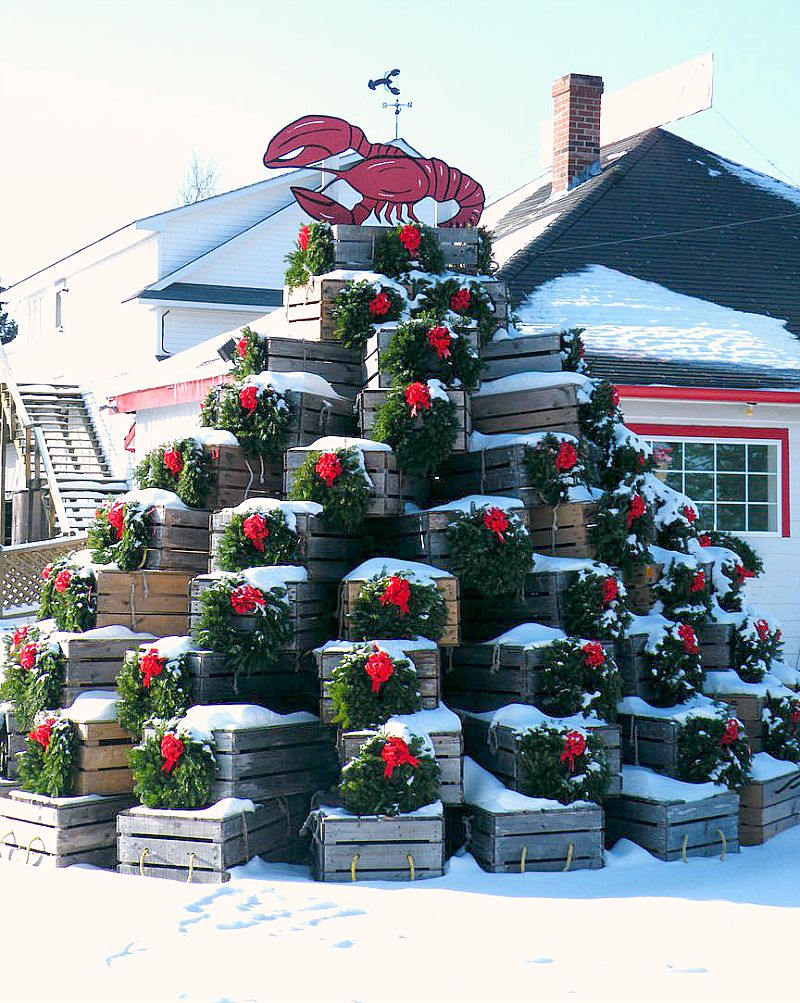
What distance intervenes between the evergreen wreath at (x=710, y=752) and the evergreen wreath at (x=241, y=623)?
2.65 metres

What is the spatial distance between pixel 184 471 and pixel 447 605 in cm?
A: 196

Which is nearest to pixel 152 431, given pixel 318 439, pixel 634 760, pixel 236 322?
pixel 236 322

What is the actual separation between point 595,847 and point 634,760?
40.7 inches

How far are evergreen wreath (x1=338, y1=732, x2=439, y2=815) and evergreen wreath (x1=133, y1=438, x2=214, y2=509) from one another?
2.14 m

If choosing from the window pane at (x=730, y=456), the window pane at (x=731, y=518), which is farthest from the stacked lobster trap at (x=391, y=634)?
the window pane at (x=730, y=456)

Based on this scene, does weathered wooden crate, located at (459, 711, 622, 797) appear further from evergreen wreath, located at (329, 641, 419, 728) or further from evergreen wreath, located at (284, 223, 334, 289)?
evergreen wreath, located at (284, 223, 334, 289)

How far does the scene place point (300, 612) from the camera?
7617 millimetres

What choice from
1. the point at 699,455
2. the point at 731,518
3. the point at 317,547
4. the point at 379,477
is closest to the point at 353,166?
the point at 379,477

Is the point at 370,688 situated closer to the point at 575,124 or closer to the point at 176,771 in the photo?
the point at 176,771

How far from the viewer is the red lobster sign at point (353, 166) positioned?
362 inches

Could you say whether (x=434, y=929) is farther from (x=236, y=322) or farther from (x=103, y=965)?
(x=236, y=322)

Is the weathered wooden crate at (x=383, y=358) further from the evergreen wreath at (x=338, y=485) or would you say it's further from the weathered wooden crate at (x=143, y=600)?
the weathered wooden crate at (x=143, y=600)

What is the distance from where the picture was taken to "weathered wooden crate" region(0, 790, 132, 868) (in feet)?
24.1

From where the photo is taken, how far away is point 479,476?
835cm
